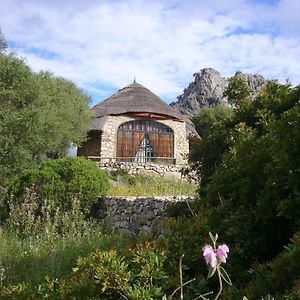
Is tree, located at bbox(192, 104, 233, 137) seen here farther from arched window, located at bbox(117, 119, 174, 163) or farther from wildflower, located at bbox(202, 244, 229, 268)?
wildflower, located at bbox(202, 244, 229, 268)

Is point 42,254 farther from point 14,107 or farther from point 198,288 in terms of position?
point 14,107

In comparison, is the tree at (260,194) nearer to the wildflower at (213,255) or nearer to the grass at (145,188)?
the wildflower at (213,255)

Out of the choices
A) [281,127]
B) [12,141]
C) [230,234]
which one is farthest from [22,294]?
[12,141]

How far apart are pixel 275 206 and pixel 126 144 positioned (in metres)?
25.3

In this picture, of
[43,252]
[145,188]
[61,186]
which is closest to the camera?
[43,252]

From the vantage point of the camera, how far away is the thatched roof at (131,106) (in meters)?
28.8

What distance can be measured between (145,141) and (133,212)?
18.1 m

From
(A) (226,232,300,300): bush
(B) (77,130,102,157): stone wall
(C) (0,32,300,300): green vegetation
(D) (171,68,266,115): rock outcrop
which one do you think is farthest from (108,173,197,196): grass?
(D) (171,68,266,115): rock outcrop

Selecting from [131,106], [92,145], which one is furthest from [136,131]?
[92,145]

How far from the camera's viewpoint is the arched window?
95.9 feet

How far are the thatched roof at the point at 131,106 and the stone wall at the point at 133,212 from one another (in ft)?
51.5

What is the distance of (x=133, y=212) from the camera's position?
12109mm

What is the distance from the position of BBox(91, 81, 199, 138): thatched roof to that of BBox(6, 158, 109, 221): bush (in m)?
14.9

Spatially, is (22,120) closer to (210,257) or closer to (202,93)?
(210,257)
